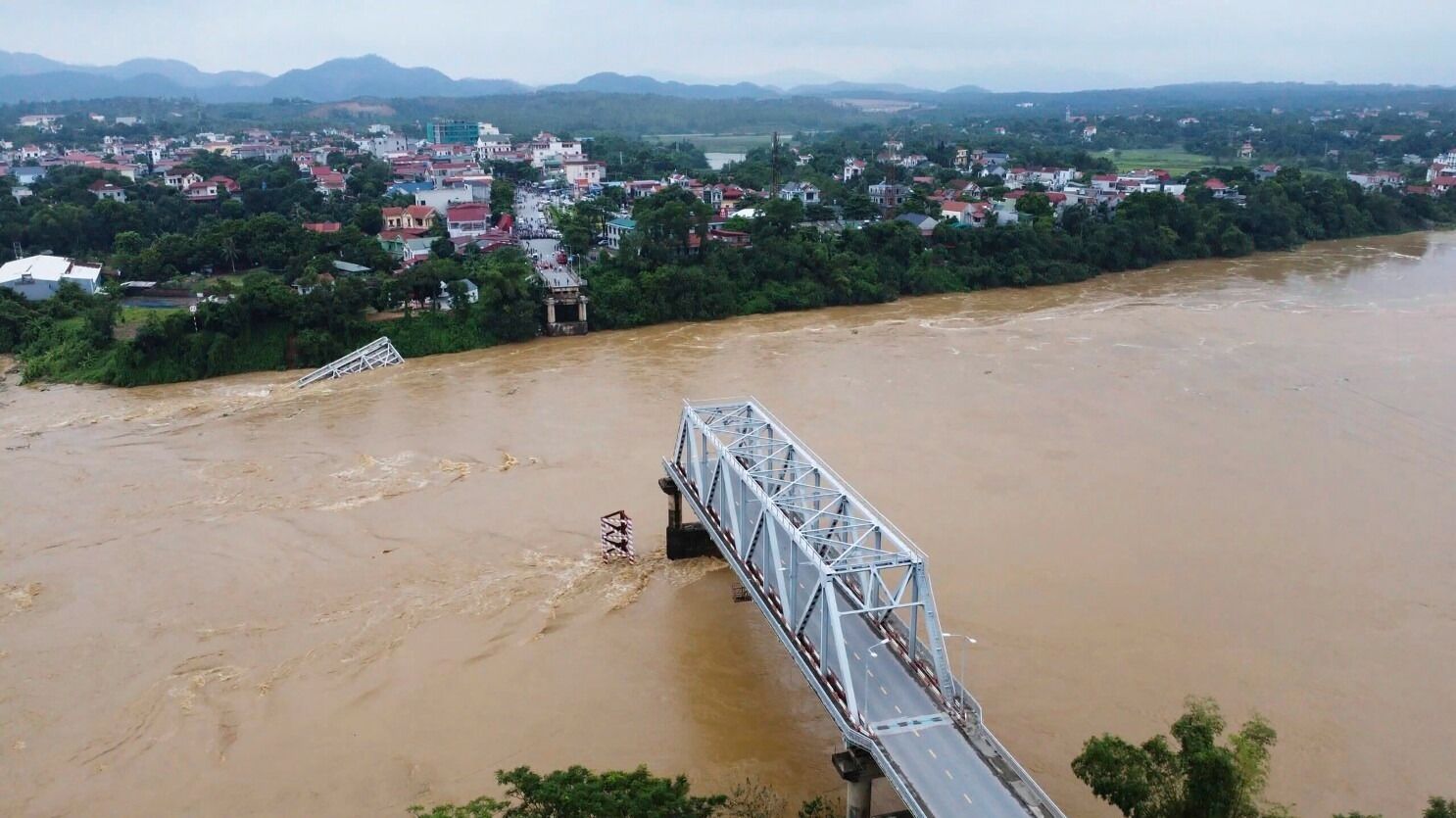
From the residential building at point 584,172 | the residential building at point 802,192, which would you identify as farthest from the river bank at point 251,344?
the residential building at point 584,172

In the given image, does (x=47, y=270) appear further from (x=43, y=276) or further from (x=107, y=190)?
(x=107, y=190)

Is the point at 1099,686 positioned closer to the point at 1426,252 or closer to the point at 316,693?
the point at 316,693

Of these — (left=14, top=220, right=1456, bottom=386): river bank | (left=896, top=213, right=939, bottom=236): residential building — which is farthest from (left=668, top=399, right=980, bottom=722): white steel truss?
(left=896, top=213, right=939, bottom=236): residential building

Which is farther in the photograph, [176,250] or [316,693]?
[176,250]

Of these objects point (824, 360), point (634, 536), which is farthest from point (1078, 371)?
point (634, 536)

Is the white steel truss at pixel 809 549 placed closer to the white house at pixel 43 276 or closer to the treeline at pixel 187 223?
the treeline at pixel 187 223

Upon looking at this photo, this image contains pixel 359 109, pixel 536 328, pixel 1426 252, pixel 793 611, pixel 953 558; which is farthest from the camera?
pixel 359 109
